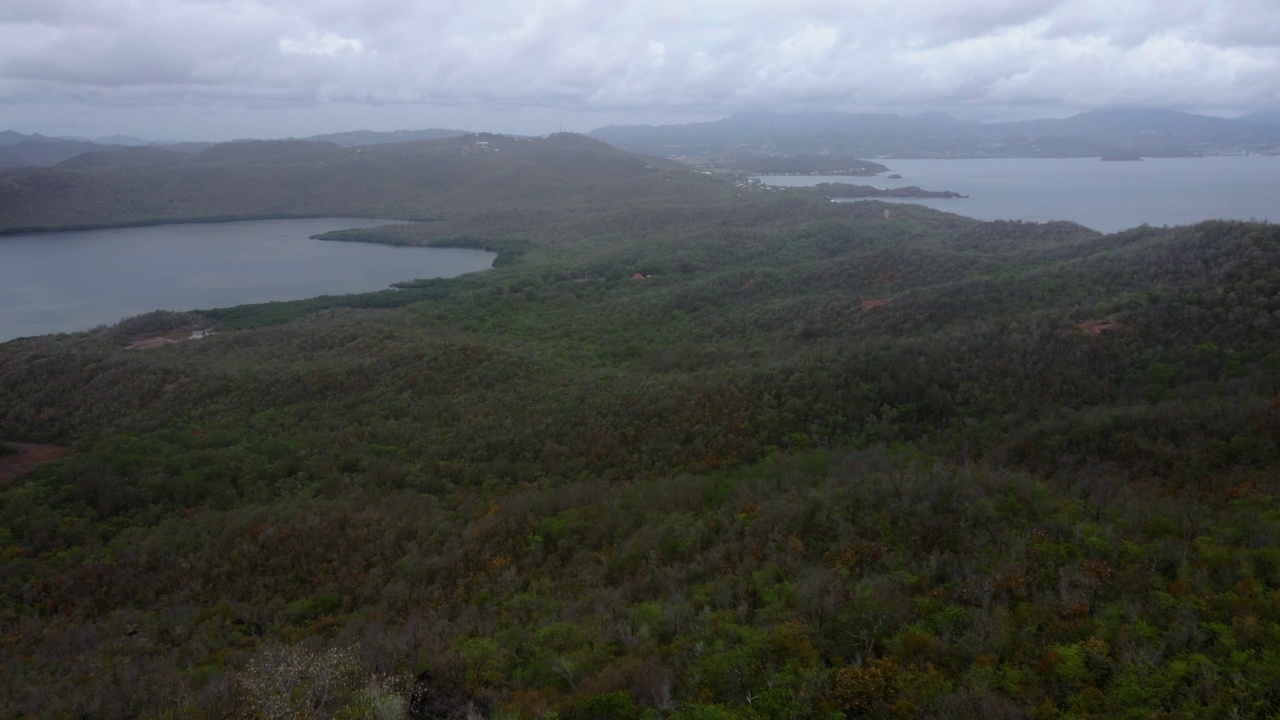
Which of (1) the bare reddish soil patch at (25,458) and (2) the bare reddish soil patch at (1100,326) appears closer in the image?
(2) the bare reddish soil patch at (1100,326)

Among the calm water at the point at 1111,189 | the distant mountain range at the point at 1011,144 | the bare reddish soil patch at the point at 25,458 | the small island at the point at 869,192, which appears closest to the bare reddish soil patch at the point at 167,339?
the bare reddish soil patch at the point at 25,458

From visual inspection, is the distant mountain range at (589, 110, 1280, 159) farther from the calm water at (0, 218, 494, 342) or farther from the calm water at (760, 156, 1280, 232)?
the calm water at (0, 218, 494, 342)

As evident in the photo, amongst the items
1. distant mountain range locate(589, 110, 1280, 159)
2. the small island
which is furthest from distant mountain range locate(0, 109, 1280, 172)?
the small island

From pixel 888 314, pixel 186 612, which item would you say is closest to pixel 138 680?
pixel 186 612

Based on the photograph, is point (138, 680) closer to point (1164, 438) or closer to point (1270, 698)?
point (1270, 698)

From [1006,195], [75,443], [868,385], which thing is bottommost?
[75,443]

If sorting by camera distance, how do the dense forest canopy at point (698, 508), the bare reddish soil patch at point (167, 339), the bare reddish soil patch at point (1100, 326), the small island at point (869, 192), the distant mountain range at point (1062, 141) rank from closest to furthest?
1. the dense forest canopy at point (698, 508)
2. the bare reddish soil patch at point (1100, 326)
3. the bare reddish soil patch at point (167, 339)
4. the small island at point (869, 192)
5. the distant mountain range at point (1062, 141)

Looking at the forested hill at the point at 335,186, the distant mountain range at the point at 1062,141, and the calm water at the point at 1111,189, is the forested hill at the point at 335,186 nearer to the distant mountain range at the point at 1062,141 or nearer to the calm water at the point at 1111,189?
the calm water at the point at 1111,189
